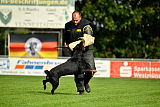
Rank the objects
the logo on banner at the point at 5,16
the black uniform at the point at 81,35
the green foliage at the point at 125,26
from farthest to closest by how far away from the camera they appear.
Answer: the green foliage at the point at 125,26, the logo on banner at the point at 5,16, the black uniform at the point at 81,35

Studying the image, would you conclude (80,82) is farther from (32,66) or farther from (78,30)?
(32,66)

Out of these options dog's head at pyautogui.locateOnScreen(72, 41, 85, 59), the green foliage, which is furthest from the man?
the green foliage

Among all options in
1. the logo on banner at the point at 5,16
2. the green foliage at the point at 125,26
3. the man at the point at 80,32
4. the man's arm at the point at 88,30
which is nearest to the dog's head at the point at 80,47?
the man at the point at 80,32

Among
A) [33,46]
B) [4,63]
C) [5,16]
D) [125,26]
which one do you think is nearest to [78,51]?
[4,63]

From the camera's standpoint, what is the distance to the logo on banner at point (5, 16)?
87.9ft

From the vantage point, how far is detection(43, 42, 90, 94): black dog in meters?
10.3

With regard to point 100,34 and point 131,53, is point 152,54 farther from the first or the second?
point 100,34

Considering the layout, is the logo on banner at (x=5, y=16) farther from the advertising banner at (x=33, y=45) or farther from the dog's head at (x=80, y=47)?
the dog's head at (x=80, y=47)

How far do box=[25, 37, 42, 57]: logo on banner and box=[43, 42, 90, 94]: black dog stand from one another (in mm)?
17563

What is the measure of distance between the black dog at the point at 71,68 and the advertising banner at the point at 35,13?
15.8 meters

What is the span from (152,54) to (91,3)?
6518 millimetres

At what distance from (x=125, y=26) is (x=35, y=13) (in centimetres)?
904

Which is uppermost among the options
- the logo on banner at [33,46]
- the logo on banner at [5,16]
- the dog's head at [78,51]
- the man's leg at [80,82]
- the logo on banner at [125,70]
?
the logo on banner at [5,16]

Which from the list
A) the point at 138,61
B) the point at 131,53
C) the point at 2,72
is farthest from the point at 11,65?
the point at 131,53
